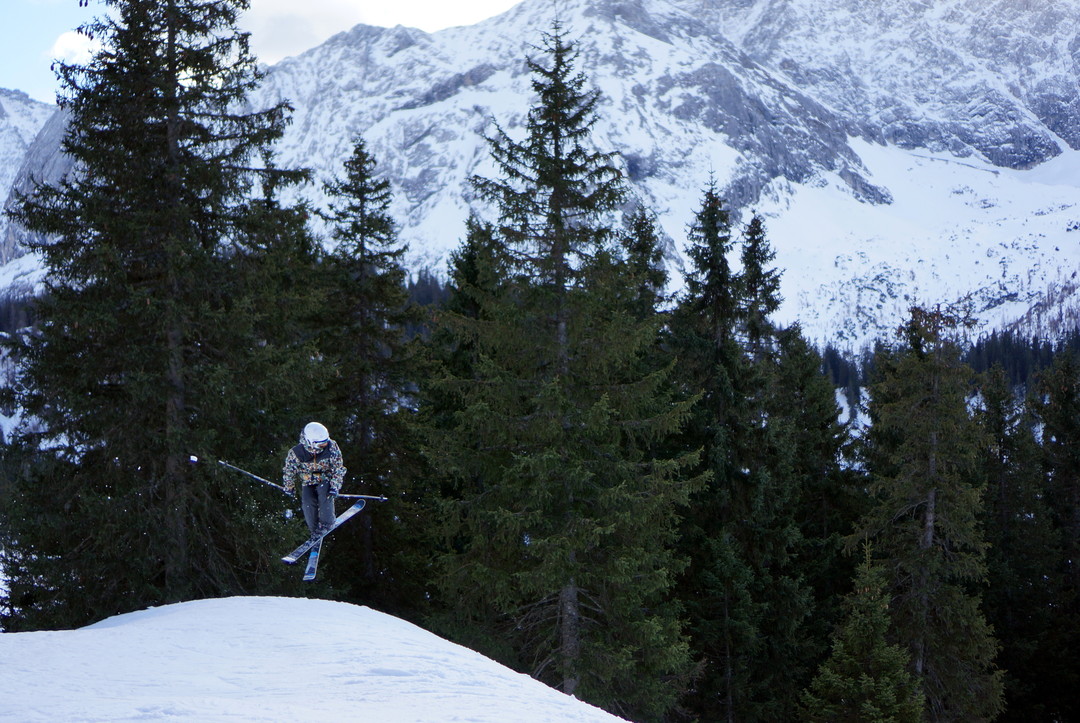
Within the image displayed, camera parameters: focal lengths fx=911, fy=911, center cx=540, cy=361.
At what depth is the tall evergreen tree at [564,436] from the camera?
1608 cm

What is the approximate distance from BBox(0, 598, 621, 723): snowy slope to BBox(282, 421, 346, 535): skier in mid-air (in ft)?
9.18

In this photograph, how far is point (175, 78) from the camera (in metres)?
16.6

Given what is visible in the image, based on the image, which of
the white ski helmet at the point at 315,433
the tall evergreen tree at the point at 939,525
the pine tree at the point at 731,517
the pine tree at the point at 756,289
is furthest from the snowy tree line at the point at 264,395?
the pine tree at the point at 756,289

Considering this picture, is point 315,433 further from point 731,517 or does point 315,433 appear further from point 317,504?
point 731,517

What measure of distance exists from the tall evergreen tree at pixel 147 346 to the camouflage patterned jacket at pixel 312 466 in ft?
6.94

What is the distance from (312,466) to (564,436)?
455cm

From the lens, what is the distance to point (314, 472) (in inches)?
558

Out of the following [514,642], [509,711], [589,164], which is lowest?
[514,642]

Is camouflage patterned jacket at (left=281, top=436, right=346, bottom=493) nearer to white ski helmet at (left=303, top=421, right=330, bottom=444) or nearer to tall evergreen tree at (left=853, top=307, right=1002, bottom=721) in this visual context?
white ski helmet at (left=303, top=421, right=330, bottom=444)

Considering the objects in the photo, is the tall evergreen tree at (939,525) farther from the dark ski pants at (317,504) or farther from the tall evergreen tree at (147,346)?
the tall evergreen tree at (147,346)

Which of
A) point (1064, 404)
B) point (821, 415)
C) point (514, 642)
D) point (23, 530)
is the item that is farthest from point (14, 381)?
point (1064, 404)

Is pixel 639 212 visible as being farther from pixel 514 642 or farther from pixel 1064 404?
pixel 1064 404

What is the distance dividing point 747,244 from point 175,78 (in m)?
17.0

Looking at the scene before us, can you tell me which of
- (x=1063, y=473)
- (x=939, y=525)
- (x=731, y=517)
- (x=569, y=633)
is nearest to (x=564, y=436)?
(x=569, y=633)
